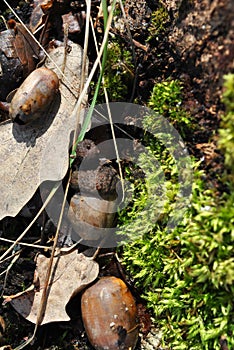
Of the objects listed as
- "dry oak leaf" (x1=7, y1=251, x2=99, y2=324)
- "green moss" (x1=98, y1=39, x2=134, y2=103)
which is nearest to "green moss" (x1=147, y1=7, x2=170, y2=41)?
"green moss" (x1=98, y1=39, x2=134, y2=103)

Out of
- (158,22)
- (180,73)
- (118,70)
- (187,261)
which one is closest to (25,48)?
(118,70)

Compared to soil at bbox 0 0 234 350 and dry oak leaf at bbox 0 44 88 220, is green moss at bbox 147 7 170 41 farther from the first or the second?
dry oak leaf at bbox 0 44 88 220

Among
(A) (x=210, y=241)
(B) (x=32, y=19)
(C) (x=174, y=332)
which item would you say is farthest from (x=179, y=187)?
(B) (x=32, y=19)

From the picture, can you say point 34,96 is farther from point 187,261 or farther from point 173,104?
point 187,261

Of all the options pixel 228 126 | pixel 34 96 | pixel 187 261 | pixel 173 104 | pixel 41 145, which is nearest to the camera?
pixel 228 126

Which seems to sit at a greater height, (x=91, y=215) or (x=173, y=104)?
(x=173, y=104)

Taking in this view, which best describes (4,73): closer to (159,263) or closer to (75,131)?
A: (75,131)
